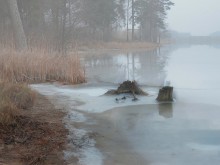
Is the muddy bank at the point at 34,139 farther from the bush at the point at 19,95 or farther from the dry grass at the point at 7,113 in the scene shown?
the bush at the point at 19,95

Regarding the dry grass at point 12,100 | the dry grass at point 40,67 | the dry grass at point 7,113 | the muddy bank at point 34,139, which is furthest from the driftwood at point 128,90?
the dry grass at point 7,113

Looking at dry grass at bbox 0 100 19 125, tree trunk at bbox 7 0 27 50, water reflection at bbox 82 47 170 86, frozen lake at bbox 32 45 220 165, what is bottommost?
water reflection at bbox 82 47 170 86

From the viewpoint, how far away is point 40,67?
10.8 metres

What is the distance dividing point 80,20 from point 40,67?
11.0m

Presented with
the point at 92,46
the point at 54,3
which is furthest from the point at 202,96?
the point at 92,46

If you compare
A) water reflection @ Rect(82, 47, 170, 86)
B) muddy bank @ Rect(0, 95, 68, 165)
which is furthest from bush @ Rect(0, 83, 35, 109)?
water reflection @ Rect(82, 47, 170, 86)

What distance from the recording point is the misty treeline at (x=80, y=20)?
17727 millimetres

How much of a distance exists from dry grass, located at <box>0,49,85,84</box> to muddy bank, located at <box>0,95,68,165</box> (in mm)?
4084

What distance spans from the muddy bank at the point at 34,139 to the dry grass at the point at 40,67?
408 centimetres

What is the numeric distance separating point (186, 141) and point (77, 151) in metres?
1.46

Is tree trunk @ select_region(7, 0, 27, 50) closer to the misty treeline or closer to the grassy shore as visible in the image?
the misty treeline

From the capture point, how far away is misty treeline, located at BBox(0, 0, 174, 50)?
17727 mm

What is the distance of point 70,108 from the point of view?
7008mm

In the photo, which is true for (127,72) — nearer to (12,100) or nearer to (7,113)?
(12,100)
